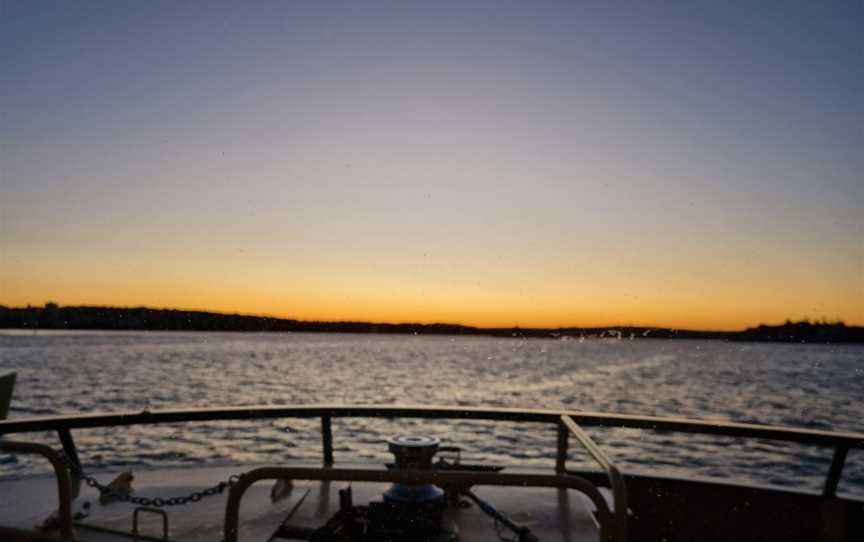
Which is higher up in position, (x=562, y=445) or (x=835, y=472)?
(x=562, y=445)

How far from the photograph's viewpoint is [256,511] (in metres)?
3.97

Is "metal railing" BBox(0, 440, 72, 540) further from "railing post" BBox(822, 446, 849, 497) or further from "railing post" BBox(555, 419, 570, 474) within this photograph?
"railing post" BBox(822, 446, 849, 497)

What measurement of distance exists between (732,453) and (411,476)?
23.6 meters

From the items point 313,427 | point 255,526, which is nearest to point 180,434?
point 313,427

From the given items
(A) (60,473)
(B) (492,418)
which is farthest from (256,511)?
(B) (492,418)

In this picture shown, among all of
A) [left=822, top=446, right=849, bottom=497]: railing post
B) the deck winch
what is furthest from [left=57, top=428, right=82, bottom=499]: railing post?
[left=822, top=446, right=849, bottom=497]: railing post

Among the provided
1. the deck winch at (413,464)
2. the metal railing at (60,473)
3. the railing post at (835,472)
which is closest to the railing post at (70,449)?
the metal railing at (60,473)

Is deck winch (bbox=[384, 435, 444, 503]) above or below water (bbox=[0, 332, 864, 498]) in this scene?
above

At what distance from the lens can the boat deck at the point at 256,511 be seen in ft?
11.6

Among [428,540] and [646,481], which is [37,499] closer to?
[428,540]

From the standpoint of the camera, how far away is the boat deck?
3541mm

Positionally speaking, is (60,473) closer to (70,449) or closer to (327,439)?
(70,449)

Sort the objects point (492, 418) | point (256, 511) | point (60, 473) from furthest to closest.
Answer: point (492, 418) → point (256, 511) → point (60, 473)

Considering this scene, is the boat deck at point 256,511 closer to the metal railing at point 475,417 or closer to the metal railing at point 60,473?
the metal railing at point 475,417
